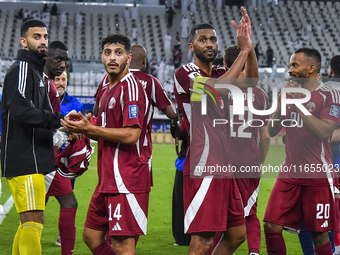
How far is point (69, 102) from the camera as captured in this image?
17.5 ft

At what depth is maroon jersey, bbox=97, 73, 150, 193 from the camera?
134 inches

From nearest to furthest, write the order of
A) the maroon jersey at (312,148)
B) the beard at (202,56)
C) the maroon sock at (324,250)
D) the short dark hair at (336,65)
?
the beard at (202,56), the maroon sock at (324,250), the maroon jersey at (312,148), the short dark hair at (336,65)

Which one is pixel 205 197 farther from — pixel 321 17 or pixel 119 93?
pixel 321 17

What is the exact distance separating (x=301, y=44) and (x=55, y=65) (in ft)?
101

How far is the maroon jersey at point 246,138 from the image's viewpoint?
4.57 meters

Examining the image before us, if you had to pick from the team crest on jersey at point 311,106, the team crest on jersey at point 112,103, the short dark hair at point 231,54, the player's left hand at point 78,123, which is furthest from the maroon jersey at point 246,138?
the player's left hand at point 78,123

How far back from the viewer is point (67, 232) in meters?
4.47

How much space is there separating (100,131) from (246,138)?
176cm

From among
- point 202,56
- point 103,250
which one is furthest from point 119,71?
point 103,250

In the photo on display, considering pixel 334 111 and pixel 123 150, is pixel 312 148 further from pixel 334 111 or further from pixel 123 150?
pixel 123 150

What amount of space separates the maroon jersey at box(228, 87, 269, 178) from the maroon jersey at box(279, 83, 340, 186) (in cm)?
49

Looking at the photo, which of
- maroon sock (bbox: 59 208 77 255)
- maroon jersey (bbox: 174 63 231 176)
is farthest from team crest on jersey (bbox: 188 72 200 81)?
maroon sock (bbox: 59 208 77 255)

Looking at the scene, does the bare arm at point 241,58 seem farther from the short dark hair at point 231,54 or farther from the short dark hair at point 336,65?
the short dark hair at point 336,65

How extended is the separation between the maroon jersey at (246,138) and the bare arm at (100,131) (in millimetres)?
1429
